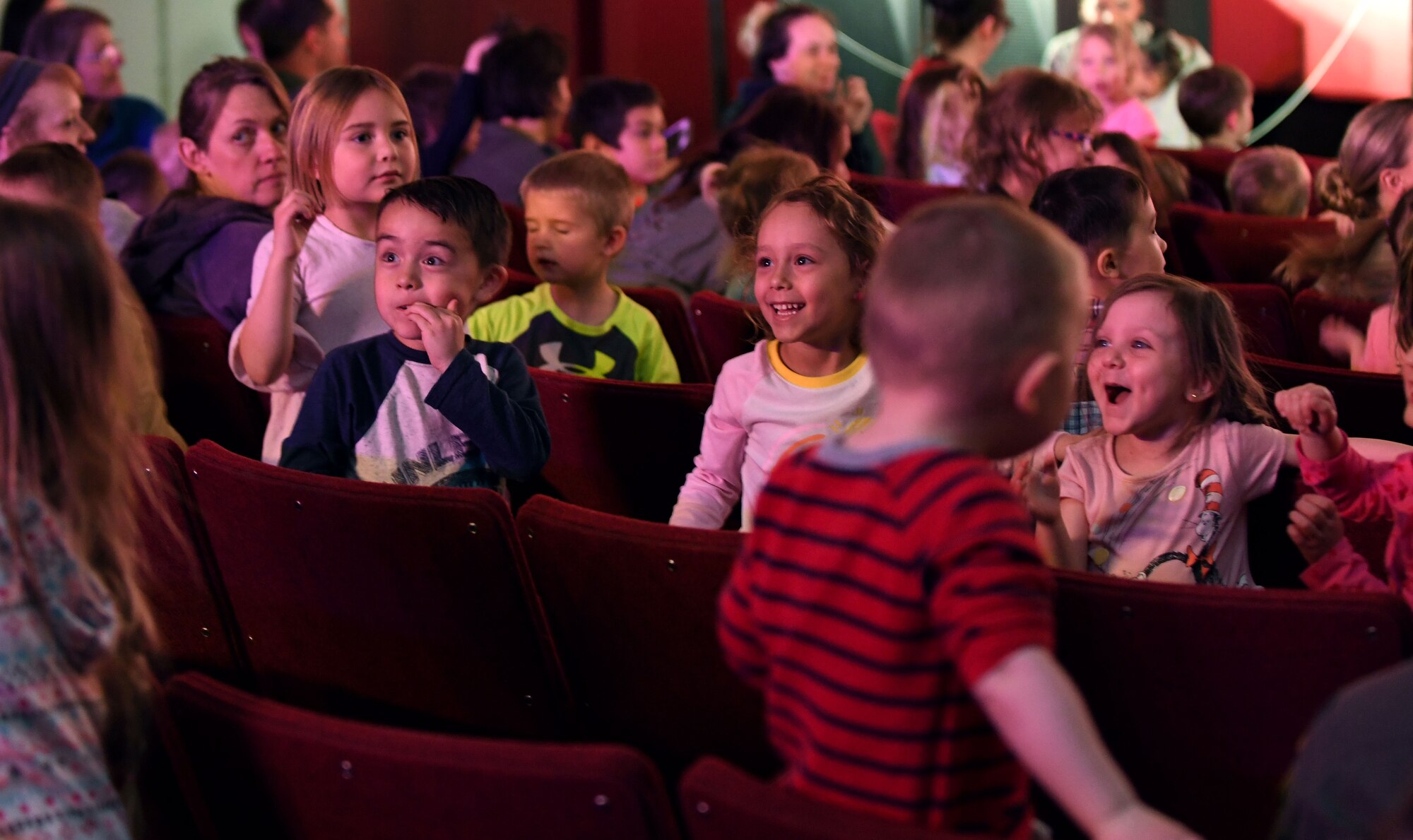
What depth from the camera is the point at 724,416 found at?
231 cm

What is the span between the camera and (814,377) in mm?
2311

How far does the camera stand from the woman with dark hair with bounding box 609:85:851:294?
4.07 meters

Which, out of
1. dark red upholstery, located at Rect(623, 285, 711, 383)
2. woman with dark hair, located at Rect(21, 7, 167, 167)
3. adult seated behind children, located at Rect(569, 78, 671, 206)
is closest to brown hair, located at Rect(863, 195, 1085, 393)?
dark red upholstery, located at Rect(623, 285, 711, 383)

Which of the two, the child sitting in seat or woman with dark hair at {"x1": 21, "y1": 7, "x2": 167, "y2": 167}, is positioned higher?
woman with dark hair at {"x1": 21, "y1": 7, "x2": 167, "y2": 167}

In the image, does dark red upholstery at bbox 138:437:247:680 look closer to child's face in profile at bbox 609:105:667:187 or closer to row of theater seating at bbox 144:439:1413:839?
row of theater seating at bbox 144:439:1413:839

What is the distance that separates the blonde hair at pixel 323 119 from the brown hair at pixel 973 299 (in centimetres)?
190

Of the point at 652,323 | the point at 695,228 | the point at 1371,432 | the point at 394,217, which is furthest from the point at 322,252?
the point at 1371,432

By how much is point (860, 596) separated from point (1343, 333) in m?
2.22

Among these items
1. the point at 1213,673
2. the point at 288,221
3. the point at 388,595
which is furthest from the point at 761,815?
the point at 288,221

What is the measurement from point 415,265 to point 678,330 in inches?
38.1

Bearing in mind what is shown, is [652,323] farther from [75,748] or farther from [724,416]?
[75,748]

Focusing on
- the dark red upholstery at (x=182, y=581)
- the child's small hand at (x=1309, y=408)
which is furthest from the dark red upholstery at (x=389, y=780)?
the child's small hand at (x=1309, y=408)

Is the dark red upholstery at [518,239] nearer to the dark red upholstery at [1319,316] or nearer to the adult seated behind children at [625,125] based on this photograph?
the adult seated behind children at [625,125]

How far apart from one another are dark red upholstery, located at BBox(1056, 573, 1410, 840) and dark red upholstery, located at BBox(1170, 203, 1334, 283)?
9.76 ft
